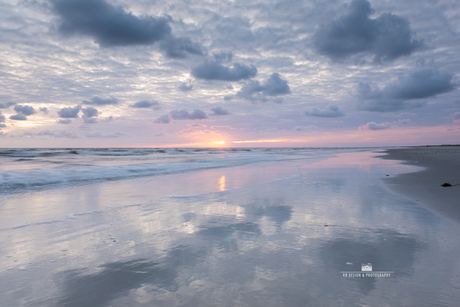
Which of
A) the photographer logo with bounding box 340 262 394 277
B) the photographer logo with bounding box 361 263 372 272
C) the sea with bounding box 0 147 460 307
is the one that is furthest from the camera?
the photographer logo with bounding box 361 263 372 272

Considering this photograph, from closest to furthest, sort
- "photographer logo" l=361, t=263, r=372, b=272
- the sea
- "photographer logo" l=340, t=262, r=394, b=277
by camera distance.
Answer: the sea < "photographer logo" l=340, t=262, r=394, b=277 < "photographer logo" l=361, t=263, r=372, b=272

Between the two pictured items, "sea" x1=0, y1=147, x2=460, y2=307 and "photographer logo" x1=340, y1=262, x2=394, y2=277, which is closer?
"sea" x1=0, y1=147, x2=460, y2=307

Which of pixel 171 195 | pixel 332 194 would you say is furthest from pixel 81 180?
pixel 332 194

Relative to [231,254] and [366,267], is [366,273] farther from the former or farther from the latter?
[231,254]

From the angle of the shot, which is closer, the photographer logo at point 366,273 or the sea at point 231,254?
the sea at point 231,254

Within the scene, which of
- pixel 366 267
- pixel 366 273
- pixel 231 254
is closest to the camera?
pixel 366 273

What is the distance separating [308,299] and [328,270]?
0.67 metres

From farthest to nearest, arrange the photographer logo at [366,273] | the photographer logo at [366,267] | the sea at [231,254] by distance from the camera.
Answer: the photographer logo at [366,267]
the photographer logo at [366,273]
the sea at [231,254]

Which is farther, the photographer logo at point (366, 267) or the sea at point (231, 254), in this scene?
Result: the photographer logo at point (366, 267)

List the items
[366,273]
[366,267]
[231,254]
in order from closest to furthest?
[366,273] → [366,267] → [231,254]

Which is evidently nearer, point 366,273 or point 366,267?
point 366,273

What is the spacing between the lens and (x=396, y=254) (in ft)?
10.8

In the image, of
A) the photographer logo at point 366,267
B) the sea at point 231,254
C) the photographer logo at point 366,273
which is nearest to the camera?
the sea at point 231,254

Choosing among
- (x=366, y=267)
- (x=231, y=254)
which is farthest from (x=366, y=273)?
(x=231, y=254)
